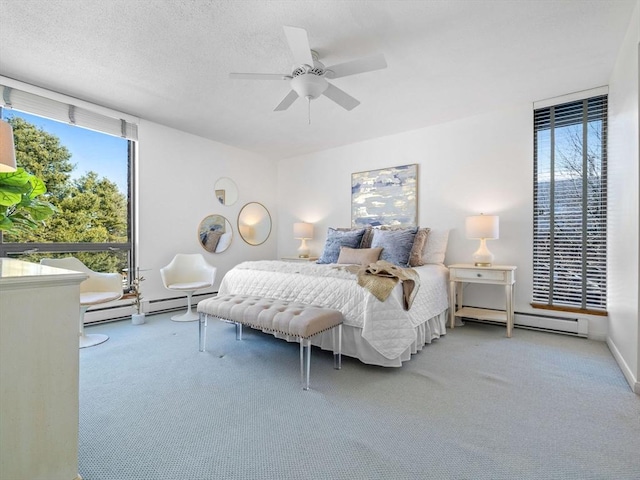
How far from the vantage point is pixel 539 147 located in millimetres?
3625

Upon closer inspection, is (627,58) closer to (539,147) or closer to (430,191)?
(539,147)

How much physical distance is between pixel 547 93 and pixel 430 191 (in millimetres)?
1609

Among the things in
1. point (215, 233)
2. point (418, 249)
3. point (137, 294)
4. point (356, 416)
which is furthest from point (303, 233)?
point (356, 416)

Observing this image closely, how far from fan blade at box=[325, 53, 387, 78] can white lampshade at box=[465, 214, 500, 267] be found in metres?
2.05

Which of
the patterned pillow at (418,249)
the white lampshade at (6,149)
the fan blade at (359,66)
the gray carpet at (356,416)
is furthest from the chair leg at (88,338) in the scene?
the patterned pillow at (418,249)

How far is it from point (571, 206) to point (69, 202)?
5.58 metres

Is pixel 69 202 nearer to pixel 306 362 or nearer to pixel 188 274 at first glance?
pixel 188 274

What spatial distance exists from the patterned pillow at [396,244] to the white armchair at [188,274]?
2.25m

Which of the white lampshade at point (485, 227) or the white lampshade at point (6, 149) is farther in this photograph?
the white lampshade at point (485, 227)

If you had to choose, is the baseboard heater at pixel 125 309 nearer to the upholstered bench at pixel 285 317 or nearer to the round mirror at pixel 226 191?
the round mirror at pixel 226 191

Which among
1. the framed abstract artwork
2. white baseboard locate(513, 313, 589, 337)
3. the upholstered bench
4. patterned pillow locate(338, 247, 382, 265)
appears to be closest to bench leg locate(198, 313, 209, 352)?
the upholstered bench

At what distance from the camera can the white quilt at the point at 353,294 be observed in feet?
8.04

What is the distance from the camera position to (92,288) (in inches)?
137

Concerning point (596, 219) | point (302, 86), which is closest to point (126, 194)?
point (302, 86)
